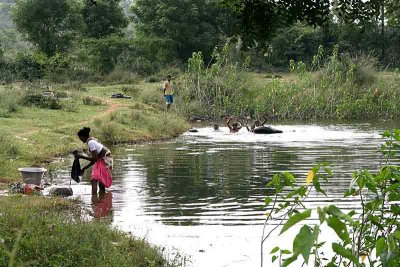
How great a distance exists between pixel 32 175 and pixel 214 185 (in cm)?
389

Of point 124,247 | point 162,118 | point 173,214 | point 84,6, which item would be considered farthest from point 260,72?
point 124,247

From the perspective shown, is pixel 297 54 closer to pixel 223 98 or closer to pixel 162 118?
pixel 223 98

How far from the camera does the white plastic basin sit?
12.5 m

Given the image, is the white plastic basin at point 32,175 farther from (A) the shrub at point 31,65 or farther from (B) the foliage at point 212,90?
(A) the shrub at point 31,65

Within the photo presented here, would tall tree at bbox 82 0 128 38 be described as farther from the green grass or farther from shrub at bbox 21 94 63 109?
the green grass

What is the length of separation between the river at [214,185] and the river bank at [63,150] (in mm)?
723

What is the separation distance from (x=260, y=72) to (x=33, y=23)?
652 inches

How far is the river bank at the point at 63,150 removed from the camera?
7309mm

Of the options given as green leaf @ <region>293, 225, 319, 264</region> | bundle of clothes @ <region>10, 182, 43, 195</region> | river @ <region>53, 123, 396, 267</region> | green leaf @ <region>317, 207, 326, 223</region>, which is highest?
green leaf @ <region>317, 207, 326, 223</region>

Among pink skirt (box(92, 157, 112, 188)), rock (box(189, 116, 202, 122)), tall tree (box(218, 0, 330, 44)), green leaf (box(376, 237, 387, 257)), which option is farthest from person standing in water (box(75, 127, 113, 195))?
rock (box(189, 116, 202, 122))

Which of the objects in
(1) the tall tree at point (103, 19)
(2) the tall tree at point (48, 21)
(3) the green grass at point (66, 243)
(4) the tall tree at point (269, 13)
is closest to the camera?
(4) the tall tree at point (269, 13)

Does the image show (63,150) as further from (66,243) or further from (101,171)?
(66,243)

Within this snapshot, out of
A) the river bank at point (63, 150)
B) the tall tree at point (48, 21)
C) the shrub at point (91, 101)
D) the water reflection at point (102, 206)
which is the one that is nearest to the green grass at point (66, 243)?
the river bank at point (63, 150)

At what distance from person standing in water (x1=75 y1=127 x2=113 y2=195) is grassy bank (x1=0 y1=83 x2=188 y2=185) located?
1.91 metres
